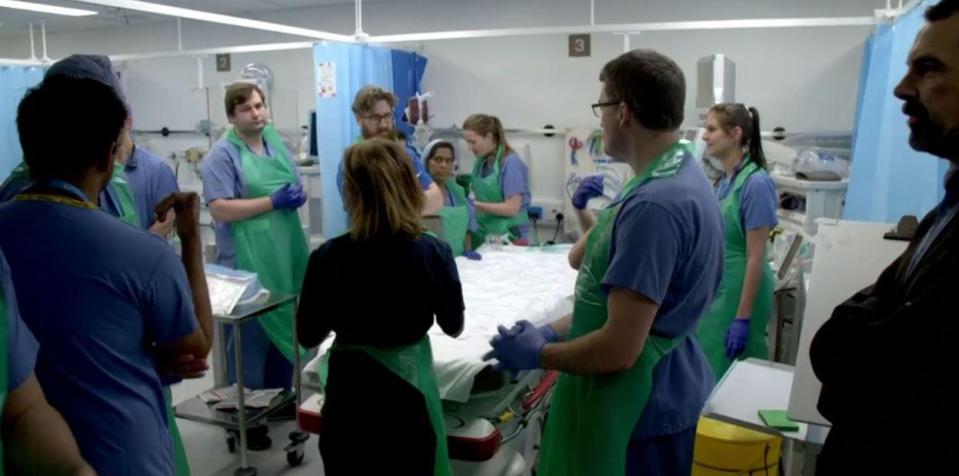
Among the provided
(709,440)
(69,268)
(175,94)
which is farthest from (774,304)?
(175,94)

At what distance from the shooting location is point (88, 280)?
1.20 m

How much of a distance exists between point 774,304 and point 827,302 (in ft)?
5.16

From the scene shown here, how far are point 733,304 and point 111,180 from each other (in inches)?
91.8

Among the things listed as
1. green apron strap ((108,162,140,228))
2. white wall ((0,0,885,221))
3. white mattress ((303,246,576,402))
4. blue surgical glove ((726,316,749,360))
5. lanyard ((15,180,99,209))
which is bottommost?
blue surgical glove ((726,316,749,360))

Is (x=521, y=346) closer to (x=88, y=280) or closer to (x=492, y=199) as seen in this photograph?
(x=88, y=280)

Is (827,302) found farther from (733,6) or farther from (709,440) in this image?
(733,6)

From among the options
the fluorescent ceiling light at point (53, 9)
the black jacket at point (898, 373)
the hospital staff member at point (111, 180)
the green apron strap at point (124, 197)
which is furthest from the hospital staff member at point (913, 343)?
the fluorescent ceiling light at point (53, 9)

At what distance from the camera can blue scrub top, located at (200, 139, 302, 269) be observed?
3.08 m

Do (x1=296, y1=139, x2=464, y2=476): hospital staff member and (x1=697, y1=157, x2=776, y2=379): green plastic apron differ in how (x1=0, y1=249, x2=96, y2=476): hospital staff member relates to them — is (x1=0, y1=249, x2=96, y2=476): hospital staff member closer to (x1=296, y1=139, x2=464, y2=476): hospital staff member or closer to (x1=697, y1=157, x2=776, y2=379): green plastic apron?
(x1=296, y1=139, x2=464, y2=476): hospital staff member

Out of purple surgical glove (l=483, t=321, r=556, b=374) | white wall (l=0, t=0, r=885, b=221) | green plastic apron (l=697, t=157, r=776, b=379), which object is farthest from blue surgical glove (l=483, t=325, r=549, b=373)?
white wall (l=0, t=0, r=885, b=221)

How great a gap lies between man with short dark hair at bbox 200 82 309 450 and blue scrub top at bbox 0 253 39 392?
7.10 feet

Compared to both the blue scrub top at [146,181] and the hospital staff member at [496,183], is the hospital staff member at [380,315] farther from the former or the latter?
the hospital staff member at [496,183]

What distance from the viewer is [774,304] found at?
3.24 metres

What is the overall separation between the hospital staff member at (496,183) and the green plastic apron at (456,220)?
0.37m
